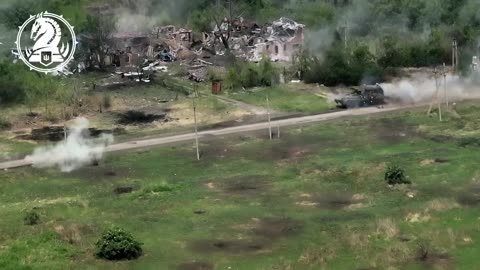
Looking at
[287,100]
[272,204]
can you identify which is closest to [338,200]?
[272,204]

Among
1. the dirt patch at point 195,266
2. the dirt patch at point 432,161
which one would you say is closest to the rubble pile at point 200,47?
the dirt patch at point 432,161

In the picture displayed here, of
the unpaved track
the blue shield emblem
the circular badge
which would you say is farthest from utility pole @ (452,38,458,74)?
the blue shield emblem

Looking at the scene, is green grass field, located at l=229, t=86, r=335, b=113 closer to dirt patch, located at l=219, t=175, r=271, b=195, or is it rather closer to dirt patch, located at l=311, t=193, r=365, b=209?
dirt patch, located at l=219, t=175, r=271, b=195

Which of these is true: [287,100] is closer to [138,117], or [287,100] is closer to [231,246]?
[138,117]

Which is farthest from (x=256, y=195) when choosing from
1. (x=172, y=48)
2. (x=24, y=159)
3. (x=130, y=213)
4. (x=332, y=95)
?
(x=172, y=48)

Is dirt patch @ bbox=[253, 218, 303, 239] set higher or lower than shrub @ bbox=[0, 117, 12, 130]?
lower

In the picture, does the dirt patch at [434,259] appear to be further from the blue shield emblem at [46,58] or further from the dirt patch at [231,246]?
the blue shield emblem at [46,58]

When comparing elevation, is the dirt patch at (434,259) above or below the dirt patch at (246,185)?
below
